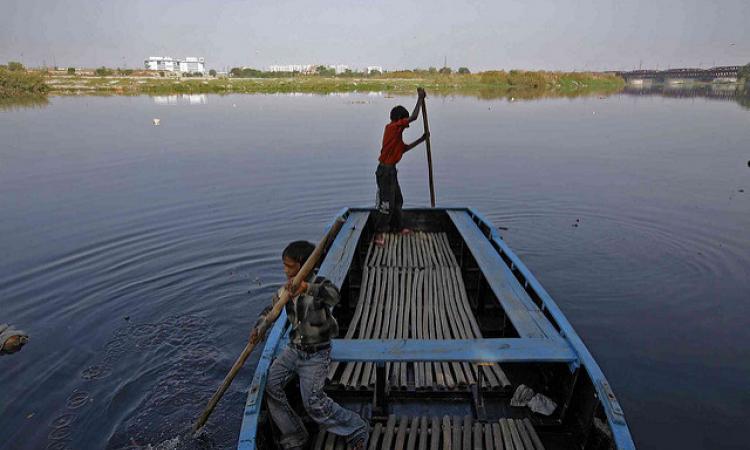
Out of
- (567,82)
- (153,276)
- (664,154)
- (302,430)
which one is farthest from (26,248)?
(567,82)

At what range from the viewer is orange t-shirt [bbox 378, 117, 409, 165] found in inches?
270

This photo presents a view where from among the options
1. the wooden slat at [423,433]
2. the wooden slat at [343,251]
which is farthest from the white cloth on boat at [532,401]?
the wooden slat at [343,251]

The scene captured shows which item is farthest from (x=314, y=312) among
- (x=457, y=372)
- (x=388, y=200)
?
(x=388, y=200)

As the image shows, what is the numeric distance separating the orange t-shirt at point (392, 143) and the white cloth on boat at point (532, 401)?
413cm

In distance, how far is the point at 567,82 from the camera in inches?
2547

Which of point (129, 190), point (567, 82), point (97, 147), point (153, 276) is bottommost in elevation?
point (153, 276)

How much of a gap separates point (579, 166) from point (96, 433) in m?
15.8

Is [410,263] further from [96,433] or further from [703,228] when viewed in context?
[703,228]

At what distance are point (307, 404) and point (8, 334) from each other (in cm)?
527

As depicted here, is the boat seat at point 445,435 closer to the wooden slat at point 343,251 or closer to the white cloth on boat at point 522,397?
the white cloth on boat at point 522,397

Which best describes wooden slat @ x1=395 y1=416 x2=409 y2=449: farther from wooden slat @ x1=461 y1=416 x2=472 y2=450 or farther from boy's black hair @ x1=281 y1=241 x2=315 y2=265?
boy's black hair @ x1=281 y1=241 x2=315 y2=265

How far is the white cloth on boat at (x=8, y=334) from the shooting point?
600cm

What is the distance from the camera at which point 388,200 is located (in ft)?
24.3

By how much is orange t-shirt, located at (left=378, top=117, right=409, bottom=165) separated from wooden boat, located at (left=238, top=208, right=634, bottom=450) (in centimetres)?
204
